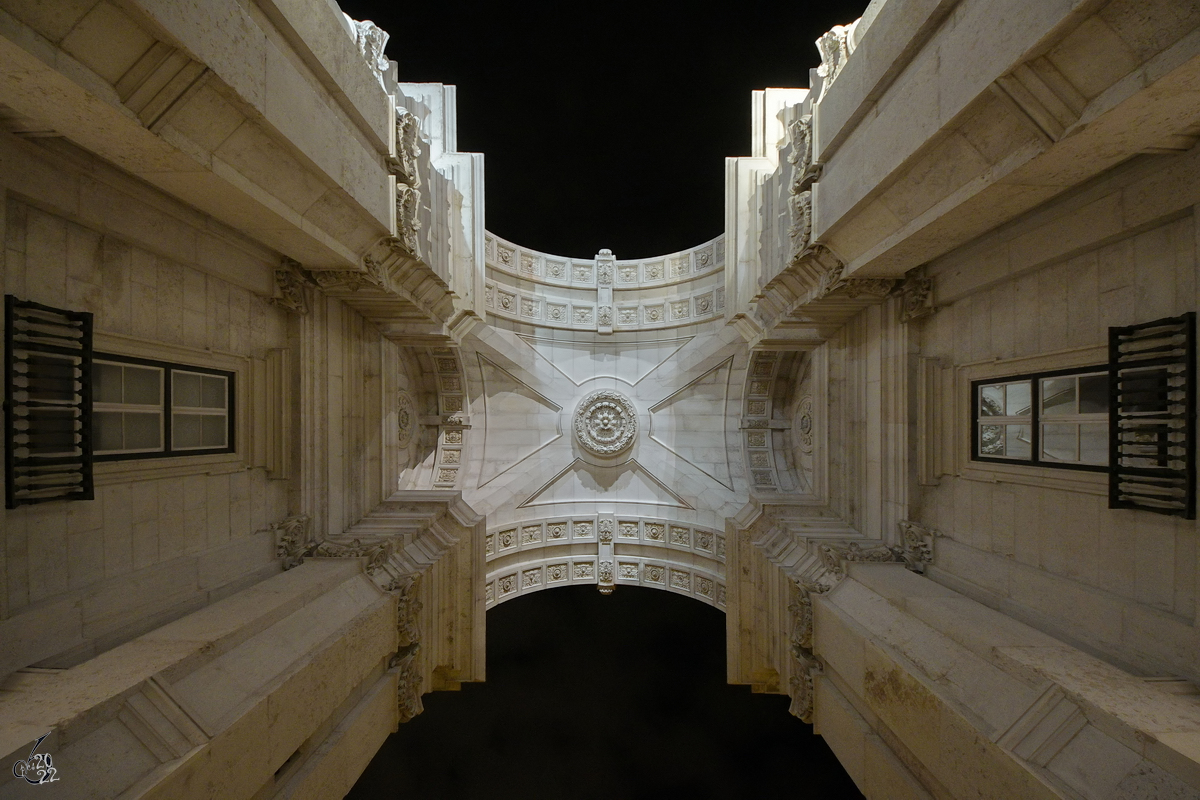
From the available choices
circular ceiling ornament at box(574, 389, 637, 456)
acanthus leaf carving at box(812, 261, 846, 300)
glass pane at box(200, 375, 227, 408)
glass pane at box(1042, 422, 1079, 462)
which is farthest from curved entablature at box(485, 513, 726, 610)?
glass pane at box(1042, 422, 1079, 462)

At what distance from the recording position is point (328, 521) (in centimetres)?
668

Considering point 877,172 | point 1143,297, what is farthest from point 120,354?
point 1143,297

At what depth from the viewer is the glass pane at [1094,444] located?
4.05 meters

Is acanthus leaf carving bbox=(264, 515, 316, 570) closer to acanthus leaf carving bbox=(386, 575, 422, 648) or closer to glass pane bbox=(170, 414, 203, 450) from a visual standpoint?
acanthus leaf carving bbox=(386, 575, 422, 648)

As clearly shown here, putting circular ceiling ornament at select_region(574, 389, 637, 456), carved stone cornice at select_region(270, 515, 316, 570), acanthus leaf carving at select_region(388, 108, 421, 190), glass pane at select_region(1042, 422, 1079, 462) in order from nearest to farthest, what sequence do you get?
glass pane at select_region(1042, 422, 1079, 462) < acanthus leaf carving at select_region(388, 108, 421, 190) < carved stone cornice at select_region(270, 515, 316, 570) < circular ceiling ornament at select_region(574, 389, 637, 456)

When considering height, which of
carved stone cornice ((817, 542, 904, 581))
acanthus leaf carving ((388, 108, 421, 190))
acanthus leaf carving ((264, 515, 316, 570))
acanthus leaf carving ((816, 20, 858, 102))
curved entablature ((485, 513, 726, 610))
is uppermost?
acanthus leaf carving ((816, 20, 858, 102))

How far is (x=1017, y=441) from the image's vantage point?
4883 millimetres

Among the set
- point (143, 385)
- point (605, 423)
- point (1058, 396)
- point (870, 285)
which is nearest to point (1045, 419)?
point (1058, 396)

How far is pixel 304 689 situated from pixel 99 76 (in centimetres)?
455

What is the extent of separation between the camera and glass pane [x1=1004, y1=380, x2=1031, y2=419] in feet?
15.7

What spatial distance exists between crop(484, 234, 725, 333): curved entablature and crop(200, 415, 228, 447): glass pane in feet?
23.9

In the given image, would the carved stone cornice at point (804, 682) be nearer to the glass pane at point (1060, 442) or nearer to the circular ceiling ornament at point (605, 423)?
the glass pane at point (1060, 442)

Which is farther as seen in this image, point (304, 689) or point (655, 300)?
point (655, 300)

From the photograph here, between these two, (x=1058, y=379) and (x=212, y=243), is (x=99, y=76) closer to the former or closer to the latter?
(x=212, y=243)
